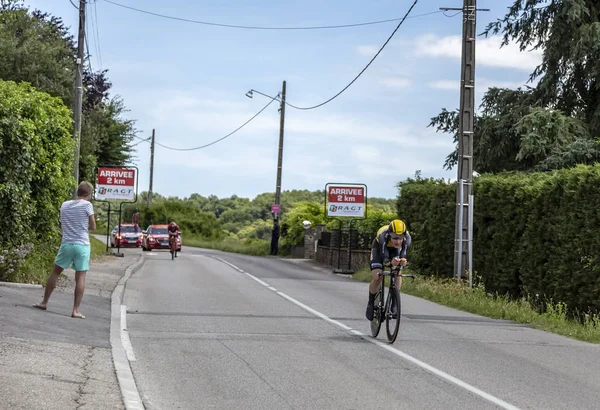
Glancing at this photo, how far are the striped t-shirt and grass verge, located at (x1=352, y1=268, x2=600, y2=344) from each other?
753cm

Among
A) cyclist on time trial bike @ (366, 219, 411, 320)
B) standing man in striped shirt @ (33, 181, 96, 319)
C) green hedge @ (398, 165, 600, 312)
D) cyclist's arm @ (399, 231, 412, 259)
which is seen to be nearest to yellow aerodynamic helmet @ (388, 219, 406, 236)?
cyclist on time trial bike @ (366, 219, 411, 320)

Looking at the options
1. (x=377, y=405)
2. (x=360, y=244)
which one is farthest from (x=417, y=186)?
(x=377, y=405)

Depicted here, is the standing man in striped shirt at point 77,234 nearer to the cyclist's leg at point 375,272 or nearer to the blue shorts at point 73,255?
the blue shorts at point 73,255

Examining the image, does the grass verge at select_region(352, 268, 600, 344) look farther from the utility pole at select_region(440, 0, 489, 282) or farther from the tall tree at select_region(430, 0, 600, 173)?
the tall tree at select_region(430, 0, 600, 173)

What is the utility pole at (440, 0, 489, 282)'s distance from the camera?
22.3m

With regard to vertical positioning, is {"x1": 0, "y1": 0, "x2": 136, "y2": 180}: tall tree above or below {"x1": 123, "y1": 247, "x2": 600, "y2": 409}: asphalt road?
above

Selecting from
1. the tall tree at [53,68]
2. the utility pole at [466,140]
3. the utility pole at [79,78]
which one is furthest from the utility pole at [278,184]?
the utility pole at [466,140]

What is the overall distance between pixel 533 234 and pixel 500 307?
2135mm

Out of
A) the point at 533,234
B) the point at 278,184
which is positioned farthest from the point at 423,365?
the point at 278,184

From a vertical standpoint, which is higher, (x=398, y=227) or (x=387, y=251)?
(x=398, y=227)

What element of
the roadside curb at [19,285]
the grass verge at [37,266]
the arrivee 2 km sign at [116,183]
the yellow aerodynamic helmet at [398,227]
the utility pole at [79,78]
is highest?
the utility pole at [79,78]

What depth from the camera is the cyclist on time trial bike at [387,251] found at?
12.6m

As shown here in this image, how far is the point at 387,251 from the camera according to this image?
13000 mm

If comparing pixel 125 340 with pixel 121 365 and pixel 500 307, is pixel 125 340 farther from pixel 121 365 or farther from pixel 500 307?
pixel 500 307
